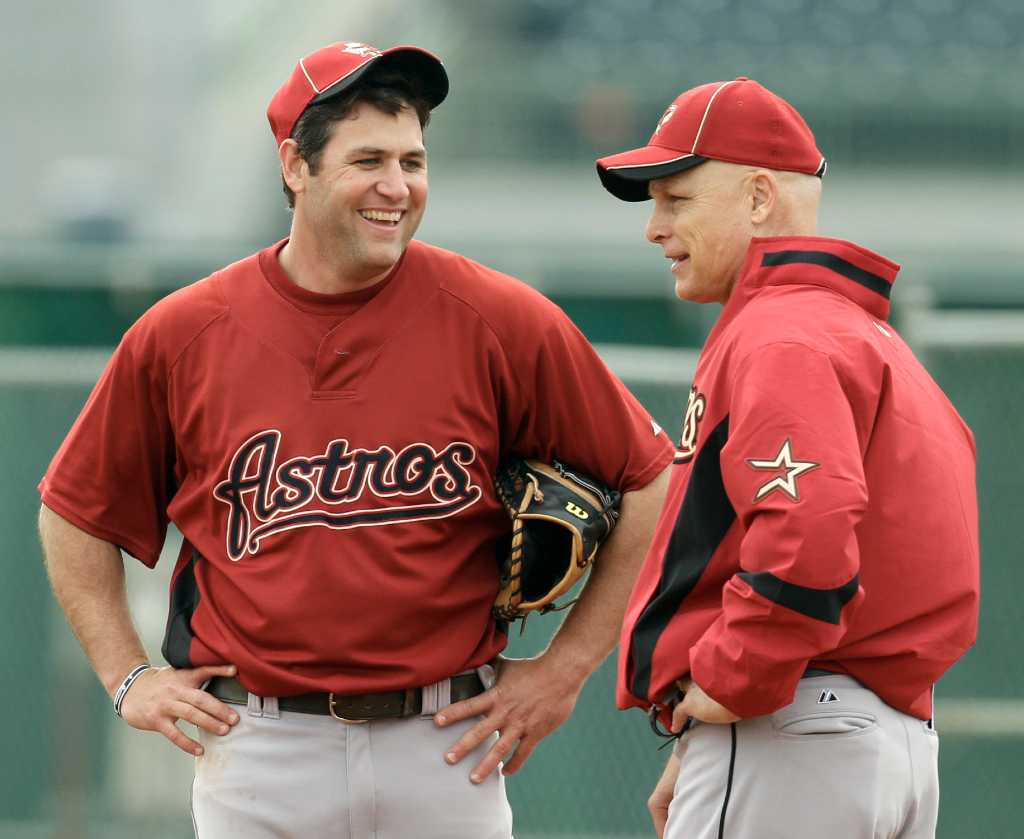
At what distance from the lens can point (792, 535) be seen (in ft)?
7.48

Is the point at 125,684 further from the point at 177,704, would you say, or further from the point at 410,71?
the point at 410,71

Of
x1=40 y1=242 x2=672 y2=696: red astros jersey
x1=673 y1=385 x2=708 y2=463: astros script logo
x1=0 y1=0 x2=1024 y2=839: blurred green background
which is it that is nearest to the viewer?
x1=673 y1=385 x2=708 y2=463: astros script logo

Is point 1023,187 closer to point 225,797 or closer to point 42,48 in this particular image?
point 42,48

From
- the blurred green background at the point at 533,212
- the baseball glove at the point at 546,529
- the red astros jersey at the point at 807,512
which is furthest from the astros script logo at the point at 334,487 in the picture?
the blurred green background at the point at 533,212

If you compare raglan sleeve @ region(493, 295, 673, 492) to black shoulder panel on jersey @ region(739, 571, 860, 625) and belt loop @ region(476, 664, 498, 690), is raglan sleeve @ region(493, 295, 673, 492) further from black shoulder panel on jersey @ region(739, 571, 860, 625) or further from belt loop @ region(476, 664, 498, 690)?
black shoulder panel on jersey @ region(739, 571, 860, 625)

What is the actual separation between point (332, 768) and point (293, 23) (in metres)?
11.4

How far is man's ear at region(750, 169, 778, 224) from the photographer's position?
2.69m

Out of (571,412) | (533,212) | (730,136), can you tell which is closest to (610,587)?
(571,412)

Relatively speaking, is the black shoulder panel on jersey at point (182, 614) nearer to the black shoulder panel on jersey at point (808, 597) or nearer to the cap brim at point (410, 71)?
the cap brim at point (410, 71)

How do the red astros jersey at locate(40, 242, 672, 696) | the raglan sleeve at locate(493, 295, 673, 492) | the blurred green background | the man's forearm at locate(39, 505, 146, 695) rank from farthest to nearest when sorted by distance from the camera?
1. the blurred green background
2. the man's forearm at locate(39, 505, 146, 695)
3. the raglan sleeve at locate(493, 295, 673, 492)
4. the red astros jersey at locate(40, 242, 672, 696)

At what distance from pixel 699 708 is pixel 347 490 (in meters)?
0.75

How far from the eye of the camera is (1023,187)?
11.9 metres

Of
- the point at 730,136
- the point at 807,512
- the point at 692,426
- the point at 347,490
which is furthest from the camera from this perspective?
the point at 347,490

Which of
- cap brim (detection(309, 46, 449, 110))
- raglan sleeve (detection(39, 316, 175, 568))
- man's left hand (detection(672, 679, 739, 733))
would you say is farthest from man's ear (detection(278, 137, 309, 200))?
man's left hand (detection(672, 679, 739, 733))
